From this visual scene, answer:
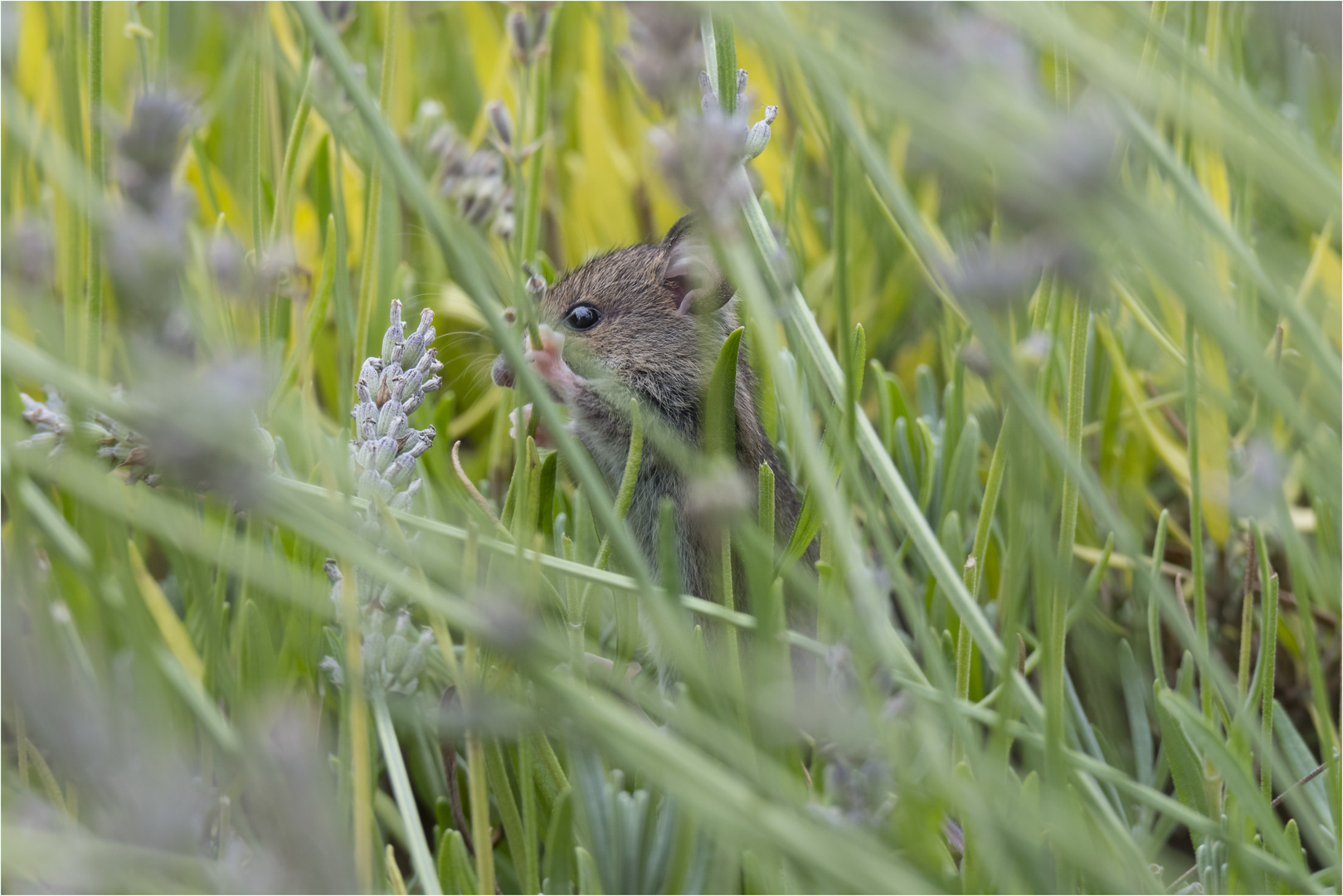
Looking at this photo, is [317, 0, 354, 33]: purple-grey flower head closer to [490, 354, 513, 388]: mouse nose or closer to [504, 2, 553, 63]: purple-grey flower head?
[504, 2, 553, 63]: purple-grey flower head

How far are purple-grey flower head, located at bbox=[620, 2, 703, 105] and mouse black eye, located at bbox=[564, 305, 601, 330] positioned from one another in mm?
1485

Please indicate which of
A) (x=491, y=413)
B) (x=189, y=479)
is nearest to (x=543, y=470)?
(x=189, y=479)

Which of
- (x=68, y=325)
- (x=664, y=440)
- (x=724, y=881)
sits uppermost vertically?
(x=68, y=325)

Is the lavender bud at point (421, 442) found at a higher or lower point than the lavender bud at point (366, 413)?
lower

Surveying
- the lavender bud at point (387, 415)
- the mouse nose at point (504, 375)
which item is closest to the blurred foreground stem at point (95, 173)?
the lavender bud at point (387, 415)

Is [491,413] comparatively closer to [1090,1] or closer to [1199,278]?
[1090,1]

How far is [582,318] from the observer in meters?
2.03

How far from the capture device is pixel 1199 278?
19.6 inches

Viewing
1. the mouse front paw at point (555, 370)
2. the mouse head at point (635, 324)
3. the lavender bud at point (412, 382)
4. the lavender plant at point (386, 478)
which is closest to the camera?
the lavender plant at point (386, 478)

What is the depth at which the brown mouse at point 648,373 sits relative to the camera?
1630mm

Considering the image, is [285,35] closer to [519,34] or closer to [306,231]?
[306,231]

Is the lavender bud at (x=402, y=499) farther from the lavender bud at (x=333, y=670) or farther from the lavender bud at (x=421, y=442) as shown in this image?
the lavender bud at (x=333, y=670)

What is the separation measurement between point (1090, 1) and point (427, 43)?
230 centimetres

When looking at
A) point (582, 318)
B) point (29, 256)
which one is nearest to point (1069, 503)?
point (29, 256)
